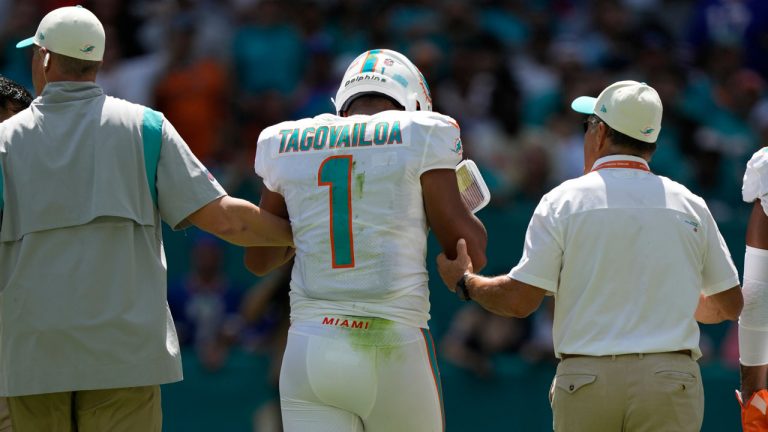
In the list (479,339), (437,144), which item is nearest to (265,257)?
(437,144)

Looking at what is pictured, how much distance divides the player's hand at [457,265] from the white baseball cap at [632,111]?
29.5 inches

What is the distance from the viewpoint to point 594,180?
499 cm

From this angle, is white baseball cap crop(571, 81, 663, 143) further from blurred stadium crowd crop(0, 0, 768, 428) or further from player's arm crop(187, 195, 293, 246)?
blurred stadium crowd crop(0, 0, 768, 428)

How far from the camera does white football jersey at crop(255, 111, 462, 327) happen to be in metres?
4.90

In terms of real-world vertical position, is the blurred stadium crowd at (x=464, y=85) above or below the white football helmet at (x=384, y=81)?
below

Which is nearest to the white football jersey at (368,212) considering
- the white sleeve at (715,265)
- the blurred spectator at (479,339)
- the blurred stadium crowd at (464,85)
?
the white sleeve at (715,265)

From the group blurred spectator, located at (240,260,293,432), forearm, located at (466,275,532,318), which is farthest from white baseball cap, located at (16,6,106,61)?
blurred spectator, located at (240,260,293,432)

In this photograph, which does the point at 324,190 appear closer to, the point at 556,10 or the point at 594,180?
the point at 594,180

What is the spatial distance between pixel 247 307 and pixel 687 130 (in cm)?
475

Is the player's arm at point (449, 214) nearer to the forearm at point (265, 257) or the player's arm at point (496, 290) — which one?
the player's arm at point (496, 290)

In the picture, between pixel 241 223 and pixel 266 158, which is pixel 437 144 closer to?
pixel 266 158

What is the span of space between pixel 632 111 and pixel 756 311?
107cm

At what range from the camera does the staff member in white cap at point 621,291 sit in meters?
4.84

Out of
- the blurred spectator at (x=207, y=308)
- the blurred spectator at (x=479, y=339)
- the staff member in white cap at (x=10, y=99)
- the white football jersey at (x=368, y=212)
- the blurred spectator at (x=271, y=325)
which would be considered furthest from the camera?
the blurred spectator at (x=479, y=339)
